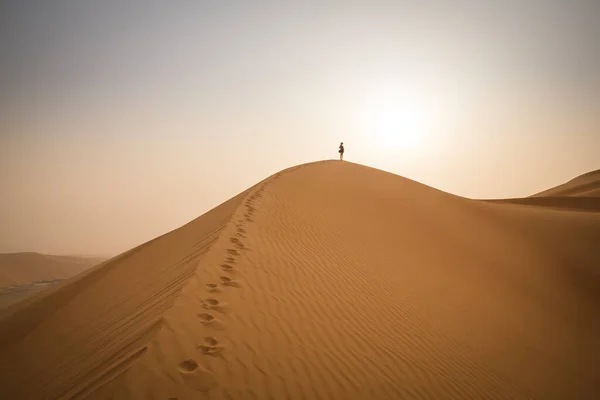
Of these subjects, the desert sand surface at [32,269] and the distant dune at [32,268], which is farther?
the distant dune at [32,268]

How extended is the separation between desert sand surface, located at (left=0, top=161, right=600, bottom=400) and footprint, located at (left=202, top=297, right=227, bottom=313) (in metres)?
0.03

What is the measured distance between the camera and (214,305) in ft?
15.3

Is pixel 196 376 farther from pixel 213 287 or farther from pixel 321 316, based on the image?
pixel 321 316

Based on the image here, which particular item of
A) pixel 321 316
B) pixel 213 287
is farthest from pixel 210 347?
pixel 321 316

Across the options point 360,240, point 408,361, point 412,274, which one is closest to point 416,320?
point 408,361

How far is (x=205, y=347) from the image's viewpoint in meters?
3.83

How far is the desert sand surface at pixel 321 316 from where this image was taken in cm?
383

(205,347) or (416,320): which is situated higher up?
(205,347)

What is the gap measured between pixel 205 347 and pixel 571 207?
77.9 feet

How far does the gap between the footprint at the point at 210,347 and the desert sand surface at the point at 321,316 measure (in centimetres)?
3

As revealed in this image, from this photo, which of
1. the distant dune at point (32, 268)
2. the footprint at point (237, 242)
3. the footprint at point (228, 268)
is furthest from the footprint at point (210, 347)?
the distant dune at point (32, 268)

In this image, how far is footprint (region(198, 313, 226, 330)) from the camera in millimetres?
4211

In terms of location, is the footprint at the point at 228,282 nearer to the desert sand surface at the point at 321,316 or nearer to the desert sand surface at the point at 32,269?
the desert sand surface at the point at 321,316

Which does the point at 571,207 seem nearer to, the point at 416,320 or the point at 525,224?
the point at 525,224
